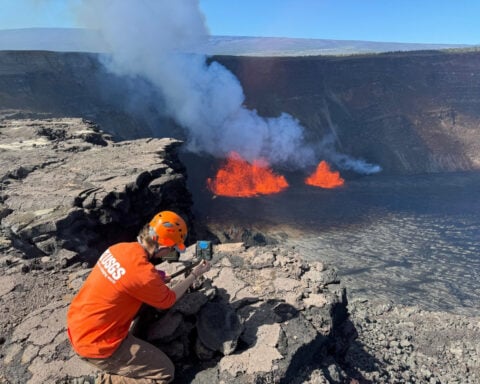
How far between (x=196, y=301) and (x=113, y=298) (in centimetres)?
140

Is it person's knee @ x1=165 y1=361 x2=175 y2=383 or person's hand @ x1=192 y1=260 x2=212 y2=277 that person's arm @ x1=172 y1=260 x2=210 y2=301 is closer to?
person's hand @ x1=192 y1=260 x2=212 y2=277

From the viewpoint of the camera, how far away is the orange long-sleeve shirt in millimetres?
3389

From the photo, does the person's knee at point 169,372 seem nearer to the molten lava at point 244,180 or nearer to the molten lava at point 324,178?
the molten lava at point 244,180

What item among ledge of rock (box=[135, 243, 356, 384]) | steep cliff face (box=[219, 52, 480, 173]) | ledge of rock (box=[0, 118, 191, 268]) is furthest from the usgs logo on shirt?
steep cliff face (box=[219, 52, 480, 173])

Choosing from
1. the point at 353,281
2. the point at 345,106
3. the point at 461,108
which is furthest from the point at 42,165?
the point at 461,108

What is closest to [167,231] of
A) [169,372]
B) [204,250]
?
[204,250]

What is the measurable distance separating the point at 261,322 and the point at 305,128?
28406mm

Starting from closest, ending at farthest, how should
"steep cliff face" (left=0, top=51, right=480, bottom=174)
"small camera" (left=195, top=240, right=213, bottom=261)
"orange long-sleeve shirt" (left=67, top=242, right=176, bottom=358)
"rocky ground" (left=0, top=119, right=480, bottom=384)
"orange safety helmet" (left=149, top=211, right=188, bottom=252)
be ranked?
"orange long-sleeve shirt" (left=67, top=242, right=176, bottom=358), "orange safety helmet" (left=149, top=211, right=188, bottom=252), "rocky ground" (left=0, top=119, right=480, bottom=384), "small camera" (left=195, top=240, right=213, bottom=261), "steep cliff face" (left=0, top=51, right=480, bottom=174)

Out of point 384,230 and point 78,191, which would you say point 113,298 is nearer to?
point 78,191

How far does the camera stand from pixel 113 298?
3426 mm

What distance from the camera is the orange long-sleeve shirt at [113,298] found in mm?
3389

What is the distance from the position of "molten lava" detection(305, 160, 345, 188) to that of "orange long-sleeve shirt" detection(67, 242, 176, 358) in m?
23.4

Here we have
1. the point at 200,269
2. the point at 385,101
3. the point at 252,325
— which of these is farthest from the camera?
the point at 385,101

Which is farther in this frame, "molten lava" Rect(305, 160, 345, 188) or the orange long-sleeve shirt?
"molten lava" Rect(305, 160, 345, 188)
